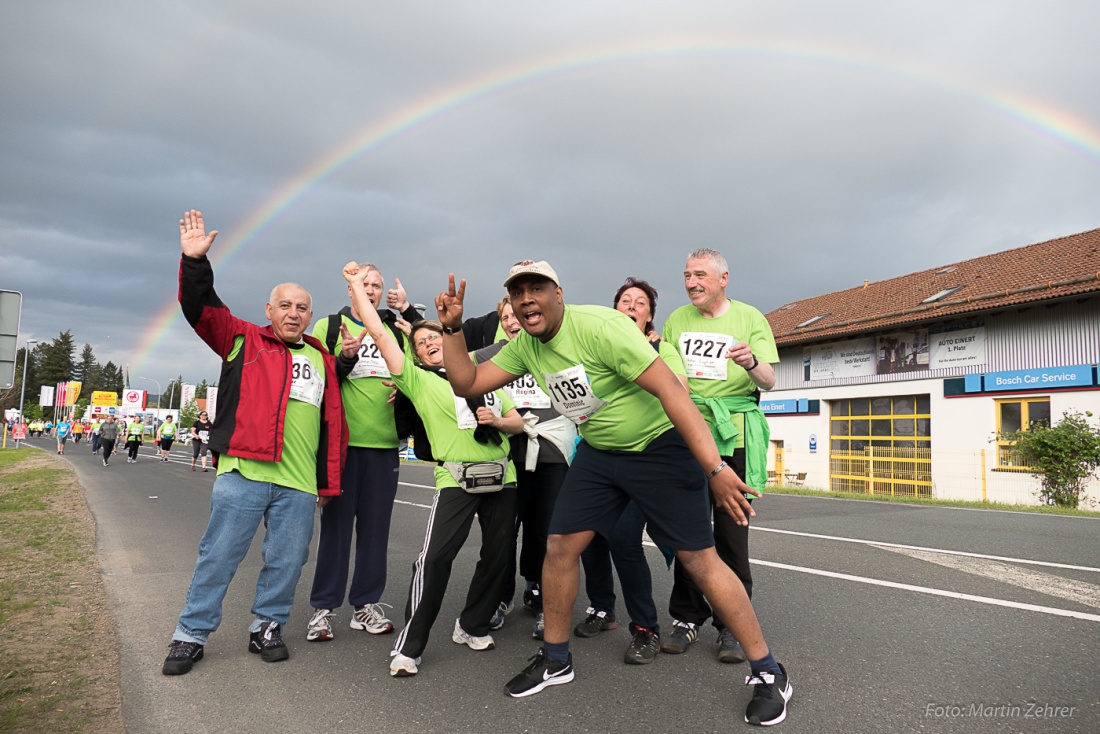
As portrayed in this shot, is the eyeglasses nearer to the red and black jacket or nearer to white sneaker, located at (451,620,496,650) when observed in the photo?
the red and black jacket

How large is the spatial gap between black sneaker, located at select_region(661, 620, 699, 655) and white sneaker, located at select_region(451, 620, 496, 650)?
0.94m

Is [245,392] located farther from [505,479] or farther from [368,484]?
[505,479]

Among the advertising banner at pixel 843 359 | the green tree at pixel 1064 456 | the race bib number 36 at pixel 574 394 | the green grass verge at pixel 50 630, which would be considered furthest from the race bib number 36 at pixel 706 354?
the advertising banner at pixel 843 359

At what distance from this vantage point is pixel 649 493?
10.4ft

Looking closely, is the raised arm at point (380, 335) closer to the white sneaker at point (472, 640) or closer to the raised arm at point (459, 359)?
the raised arm at point (459, 359)

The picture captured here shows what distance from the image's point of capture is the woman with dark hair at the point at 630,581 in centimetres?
365

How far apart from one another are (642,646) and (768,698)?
0.89m

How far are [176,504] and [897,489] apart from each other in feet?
65.3

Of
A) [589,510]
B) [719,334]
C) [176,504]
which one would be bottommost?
[176,504]

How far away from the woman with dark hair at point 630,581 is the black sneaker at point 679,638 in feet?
0.17

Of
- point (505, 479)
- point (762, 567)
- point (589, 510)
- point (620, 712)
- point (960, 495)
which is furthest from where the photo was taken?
point (960, 495)

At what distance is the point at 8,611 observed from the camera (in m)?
4.37

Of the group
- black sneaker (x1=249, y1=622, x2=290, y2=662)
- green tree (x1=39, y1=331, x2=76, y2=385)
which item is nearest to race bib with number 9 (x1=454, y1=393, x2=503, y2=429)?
black sneaker (x1=249, y1=622, x2=290, y2=662)

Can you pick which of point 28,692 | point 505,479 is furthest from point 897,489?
point 28,692
